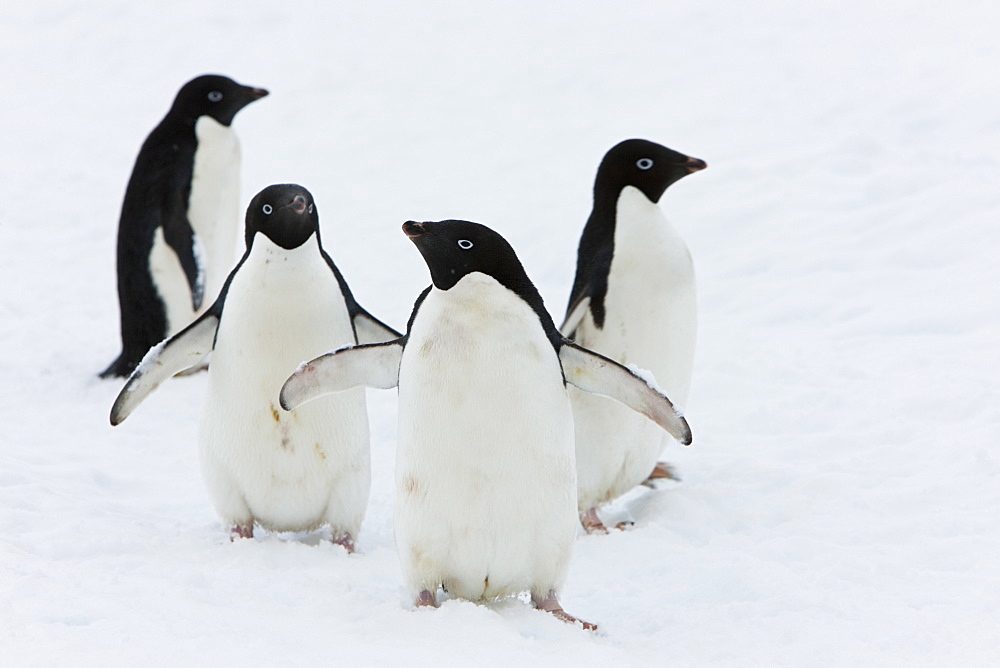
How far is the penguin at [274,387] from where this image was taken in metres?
3.46

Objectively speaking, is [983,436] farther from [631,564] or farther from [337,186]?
[337,186]

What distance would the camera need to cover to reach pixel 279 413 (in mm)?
3473

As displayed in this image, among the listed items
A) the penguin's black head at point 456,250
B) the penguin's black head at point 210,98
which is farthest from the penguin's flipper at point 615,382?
the penguin's black head at point 210,98

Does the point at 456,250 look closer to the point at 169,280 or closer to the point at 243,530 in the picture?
the point at 243,530

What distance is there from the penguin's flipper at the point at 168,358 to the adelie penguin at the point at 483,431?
3.16 feet

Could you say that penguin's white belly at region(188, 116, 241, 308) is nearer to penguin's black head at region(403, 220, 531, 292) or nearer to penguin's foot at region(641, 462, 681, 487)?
penguin's foot at region(641, 462, 681, 487)

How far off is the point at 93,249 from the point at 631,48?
4.95 meters

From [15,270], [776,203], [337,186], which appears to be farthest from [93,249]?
[776,203]

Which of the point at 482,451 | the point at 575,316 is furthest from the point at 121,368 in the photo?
the point at 482,451

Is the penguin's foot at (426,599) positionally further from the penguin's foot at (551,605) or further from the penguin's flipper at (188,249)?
the penguin's flipper at (188,249)

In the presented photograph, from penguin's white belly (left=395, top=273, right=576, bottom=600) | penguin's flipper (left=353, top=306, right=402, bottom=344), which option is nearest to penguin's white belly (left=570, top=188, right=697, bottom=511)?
penguin's flipper (left=353, top=306, right=402, bottom=344)

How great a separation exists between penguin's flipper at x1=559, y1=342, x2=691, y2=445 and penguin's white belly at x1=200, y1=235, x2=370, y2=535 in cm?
88

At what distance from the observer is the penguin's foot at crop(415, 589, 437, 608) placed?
2.83 m

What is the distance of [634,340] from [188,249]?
286cm
